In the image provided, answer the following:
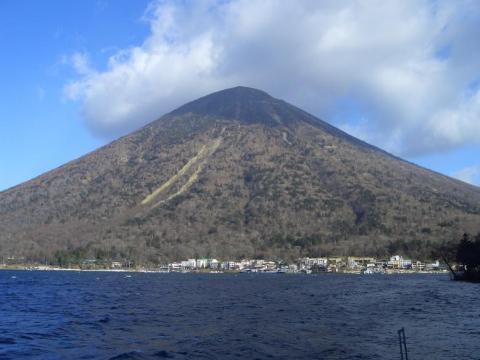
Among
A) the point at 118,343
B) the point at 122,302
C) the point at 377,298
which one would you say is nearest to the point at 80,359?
the point at 118,343

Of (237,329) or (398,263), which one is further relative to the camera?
(398,263)

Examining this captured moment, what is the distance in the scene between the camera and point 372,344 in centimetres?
3288

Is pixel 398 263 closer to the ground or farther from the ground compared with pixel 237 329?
farther from the ground

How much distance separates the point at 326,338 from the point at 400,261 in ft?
562

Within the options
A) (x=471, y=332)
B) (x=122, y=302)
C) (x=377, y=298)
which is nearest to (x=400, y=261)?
(x=377, y=298)

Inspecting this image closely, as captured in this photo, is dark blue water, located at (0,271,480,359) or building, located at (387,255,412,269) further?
building, located at (387,255,412,269)

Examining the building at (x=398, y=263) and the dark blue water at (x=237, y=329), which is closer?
the dark blue water at (x=237, y=329)

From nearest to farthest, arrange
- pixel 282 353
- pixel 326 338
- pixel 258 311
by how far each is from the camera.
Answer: pixel 282 353, pixel 326 338, pixel 258 311

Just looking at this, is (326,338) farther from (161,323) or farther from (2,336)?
(2,336)

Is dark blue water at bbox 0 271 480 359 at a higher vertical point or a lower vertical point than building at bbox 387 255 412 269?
lower

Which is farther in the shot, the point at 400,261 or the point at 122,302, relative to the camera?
the point at 400,261

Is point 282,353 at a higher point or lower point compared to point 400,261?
lower

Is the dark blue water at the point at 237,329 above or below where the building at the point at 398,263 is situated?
below

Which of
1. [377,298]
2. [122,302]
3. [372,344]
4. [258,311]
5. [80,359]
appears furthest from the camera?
[377,298]
